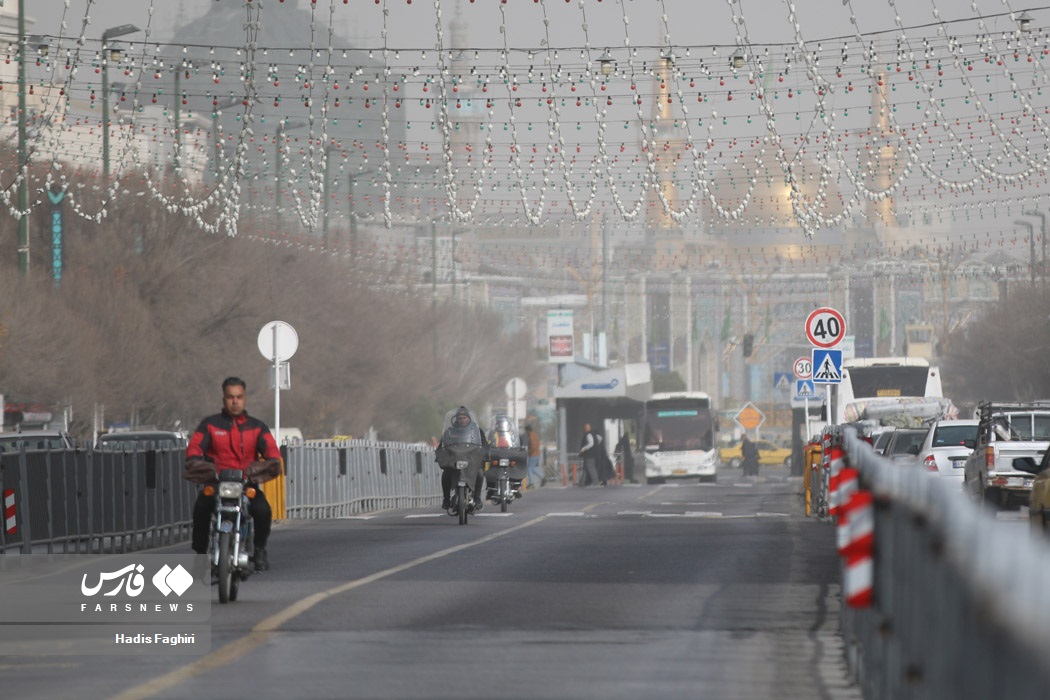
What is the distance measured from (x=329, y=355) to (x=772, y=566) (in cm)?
4659

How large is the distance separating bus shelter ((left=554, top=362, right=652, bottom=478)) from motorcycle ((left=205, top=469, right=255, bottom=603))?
156 ft

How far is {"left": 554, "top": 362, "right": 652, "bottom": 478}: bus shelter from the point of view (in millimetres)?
62406

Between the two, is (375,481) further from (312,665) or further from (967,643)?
(967,643)

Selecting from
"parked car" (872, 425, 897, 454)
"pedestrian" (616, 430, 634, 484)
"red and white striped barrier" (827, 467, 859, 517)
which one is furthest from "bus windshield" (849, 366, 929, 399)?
"red and white striped barrier" (827, 467, 859, 517)

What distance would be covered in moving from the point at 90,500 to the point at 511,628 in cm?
978

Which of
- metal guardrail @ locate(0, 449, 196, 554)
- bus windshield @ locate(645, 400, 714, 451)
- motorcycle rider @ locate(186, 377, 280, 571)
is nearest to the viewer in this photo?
motorcycle rider @ locate(186, 377, 280, 571)

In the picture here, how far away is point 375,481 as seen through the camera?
35906 millimetres

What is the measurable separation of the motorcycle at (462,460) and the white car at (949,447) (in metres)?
6.85

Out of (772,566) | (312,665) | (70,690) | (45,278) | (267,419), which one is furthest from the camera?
(267,419)

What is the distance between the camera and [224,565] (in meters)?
13.4

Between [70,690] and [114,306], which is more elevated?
[114,306]


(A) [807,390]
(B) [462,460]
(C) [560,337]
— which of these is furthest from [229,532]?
(C) [560,337]

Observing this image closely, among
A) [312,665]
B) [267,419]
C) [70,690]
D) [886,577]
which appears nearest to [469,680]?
[312,665]

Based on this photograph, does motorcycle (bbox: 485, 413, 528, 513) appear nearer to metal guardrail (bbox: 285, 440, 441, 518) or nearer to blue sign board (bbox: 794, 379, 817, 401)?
metal guardrail (bbox: 285, 440, 441, 518)
